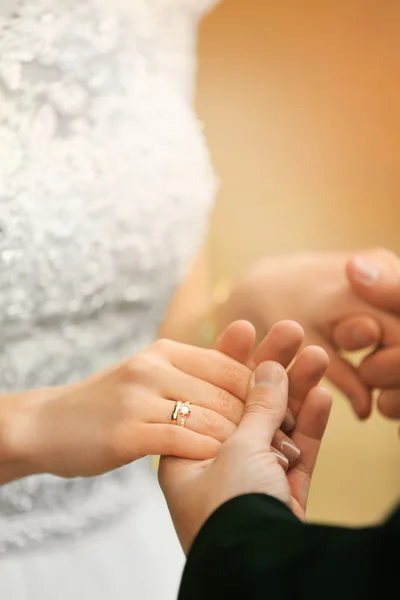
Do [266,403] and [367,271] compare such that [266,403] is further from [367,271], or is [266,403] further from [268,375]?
[367,271]

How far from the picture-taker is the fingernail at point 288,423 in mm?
422

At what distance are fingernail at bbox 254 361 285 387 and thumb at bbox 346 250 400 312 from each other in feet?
0.75

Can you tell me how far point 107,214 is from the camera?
0.60m

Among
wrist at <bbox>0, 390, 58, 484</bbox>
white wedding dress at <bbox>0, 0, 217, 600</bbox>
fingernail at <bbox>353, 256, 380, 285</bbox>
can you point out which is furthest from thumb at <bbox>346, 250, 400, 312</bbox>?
wrist at <bbox>0, 390, 58, 484</bbox>

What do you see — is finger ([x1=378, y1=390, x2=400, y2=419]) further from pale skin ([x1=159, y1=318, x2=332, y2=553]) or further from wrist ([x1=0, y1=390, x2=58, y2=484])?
wrist ([x1=0, y1=390, x2=58, y2=484])

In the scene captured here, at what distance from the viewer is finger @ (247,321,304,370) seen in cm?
43

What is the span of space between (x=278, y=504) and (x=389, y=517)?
0.28 feet

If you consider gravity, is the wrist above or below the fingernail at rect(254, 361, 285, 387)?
below

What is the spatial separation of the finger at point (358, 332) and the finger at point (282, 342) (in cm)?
16

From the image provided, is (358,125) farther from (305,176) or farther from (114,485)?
(114,485)

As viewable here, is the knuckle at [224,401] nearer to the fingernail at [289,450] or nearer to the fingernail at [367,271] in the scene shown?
the fingernail at [289,450]

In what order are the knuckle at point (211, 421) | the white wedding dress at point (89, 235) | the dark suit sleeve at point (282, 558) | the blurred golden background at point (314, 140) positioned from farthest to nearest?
the blurred golden background at point (314, 140) < the white wedding dress at point (89, 235) < the knuckle at point (211, 421) < the dark suit sleeve at point (282, 558)

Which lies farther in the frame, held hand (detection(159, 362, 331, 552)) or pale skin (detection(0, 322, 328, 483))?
pale skin (detection(0, 322, 328, 483))

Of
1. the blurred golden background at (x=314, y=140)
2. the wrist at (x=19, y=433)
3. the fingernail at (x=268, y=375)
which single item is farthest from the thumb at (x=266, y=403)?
the blurred golden background at (x=314, y=140)
